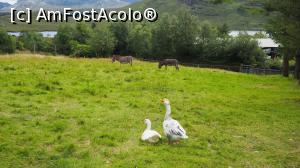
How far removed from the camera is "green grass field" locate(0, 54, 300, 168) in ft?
37.6

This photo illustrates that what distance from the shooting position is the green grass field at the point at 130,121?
1146 centimetres

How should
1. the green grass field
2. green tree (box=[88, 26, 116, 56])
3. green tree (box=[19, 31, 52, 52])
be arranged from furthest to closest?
green tree (box=[19, 31, 52, 52]) → green tree (box=[88, 26, 116, 56]) → the green grass field

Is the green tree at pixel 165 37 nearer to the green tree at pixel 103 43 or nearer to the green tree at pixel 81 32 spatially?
the green tree at pixel 103 43

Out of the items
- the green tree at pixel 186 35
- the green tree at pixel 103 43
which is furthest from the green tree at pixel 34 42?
the green tree at pixel 186 35

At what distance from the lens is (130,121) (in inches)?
619

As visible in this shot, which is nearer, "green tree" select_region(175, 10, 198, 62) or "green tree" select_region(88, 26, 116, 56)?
"green tree" select_region(175, 10, 198, 62)

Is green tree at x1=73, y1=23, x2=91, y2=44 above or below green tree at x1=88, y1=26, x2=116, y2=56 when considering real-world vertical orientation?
above

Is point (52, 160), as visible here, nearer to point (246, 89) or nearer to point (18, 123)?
point (18, 123)

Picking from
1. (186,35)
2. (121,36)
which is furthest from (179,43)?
(121,36)

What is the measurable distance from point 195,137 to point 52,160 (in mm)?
5621

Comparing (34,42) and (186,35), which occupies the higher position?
(34,42)

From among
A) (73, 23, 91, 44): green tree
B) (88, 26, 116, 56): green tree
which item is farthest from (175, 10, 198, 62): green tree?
(73, 23, 91, 44): green tree

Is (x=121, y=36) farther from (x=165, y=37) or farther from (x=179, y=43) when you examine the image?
(x=179, y=43)

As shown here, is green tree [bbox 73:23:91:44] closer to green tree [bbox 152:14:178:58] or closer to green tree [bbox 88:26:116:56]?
green tree [bbox 88:26:116:56]
